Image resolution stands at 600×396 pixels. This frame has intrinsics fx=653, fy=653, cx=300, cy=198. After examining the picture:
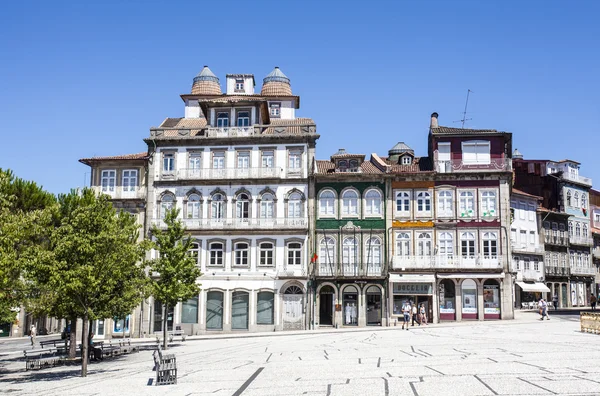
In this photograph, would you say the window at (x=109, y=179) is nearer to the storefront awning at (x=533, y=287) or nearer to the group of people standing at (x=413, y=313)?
the group of people standing at (x=413, y=313)

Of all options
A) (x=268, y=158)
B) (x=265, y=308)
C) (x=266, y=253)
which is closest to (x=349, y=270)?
(x=266, y=253)

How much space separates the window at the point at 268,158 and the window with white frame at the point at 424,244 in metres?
11.6

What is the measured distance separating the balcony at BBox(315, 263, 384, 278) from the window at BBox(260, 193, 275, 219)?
5.01 m

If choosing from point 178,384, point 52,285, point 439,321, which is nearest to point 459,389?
point 178,384

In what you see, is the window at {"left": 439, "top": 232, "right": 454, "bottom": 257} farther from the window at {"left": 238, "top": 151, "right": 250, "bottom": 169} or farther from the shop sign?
the window at {"left": 238, "top": 151, "right": 250, "bottom": 169}

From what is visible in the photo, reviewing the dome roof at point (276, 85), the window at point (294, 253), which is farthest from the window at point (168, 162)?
the dome roof at point (276, 85)

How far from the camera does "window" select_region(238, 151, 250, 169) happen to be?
4656cm

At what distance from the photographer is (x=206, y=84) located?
5647 centimetres

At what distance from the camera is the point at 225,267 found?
45.5 m

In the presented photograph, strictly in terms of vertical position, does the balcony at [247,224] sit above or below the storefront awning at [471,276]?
above

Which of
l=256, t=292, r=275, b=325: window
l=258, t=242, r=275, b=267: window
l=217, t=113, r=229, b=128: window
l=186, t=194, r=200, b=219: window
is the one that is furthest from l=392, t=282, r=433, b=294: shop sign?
l=217, t=113, r=229, b=128: window

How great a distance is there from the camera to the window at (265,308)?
4478 cm

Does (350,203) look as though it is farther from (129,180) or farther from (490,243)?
(129,180)

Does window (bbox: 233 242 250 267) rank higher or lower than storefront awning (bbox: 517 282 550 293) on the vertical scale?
higher
